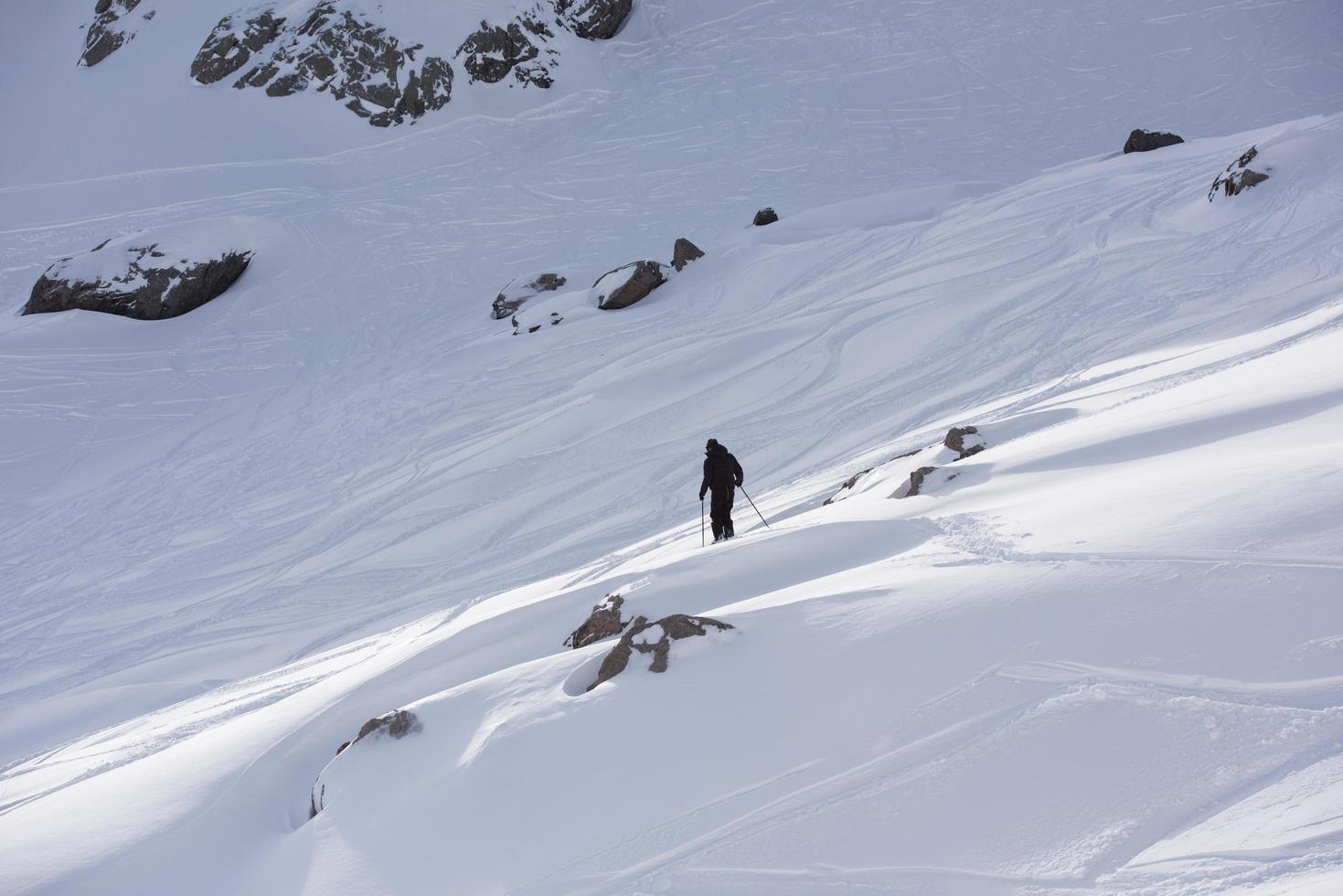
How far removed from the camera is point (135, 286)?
1875 centimetres

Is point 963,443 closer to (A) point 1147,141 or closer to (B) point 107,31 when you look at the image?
(A) point 1147,141

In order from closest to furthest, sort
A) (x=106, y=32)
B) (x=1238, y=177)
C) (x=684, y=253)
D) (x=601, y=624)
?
(x=601, y=624)
(x=1238, y=177)
(x=684, y=253)
(x=106, y=32)

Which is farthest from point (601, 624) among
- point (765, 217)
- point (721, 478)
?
point (765, 217)

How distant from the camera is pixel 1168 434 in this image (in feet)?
21.2

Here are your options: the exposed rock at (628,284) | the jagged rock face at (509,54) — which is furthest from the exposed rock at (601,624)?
the jagged rock face at (509,54)

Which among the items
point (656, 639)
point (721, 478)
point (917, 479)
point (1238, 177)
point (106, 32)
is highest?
point (106, 32)

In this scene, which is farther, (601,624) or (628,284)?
(628,284)

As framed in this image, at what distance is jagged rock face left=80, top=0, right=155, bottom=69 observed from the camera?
3002 cm

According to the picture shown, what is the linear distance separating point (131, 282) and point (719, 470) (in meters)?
15.2

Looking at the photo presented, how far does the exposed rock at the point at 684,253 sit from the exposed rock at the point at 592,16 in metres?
16.0

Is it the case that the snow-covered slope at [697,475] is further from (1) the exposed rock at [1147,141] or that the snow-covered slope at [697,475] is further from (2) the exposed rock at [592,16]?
(2) the exposed rock at [592,16]

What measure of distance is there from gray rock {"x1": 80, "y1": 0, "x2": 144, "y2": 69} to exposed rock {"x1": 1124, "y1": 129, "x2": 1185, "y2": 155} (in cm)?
2941

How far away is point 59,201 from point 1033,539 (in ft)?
85.3

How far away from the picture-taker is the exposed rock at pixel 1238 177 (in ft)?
46.4
